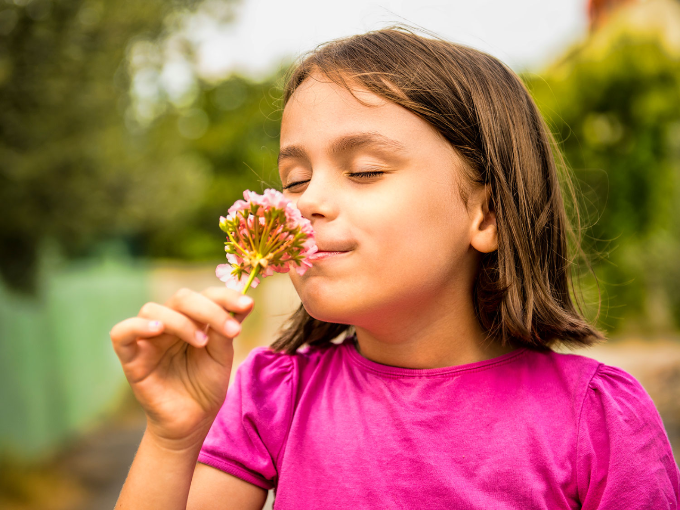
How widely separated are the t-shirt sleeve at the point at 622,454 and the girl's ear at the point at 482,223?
1.81 ft

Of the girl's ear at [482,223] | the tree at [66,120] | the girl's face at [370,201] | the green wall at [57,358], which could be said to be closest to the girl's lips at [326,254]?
the girl's face at [370,201]

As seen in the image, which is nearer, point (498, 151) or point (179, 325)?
point (179, 325)

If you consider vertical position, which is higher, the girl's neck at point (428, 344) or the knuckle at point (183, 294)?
the knuckle at point (183, 294)

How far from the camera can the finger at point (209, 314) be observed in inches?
54.6

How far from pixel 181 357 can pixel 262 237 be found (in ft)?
1.35

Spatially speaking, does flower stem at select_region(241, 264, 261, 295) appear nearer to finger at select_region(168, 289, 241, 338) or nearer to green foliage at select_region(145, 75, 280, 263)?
finger at select_region(168, 289, 241, 338)

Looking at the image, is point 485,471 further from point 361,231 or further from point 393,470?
point 361,231

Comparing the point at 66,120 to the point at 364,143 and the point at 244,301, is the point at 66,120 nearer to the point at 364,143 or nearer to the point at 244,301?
the point at 364,143

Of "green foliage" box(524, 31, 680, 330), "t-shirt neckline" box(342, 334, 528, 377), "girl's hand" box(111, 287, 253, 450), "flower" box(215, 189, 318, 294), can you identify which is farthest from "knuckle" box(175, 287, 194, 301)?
"green foliage" box(524, 31, 680, 330)

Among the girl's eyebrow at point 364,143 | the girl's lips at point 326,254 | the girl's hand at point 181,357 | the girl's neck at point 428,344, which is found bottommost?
the girl's neck at point 428,344

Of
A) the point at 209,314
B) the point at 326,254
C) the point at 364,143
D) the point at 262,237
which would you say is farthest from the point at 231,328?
the point at 364,143

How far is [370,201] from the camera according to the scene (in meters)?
1.78

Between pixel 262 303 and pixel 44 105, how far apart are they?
50.7 feet

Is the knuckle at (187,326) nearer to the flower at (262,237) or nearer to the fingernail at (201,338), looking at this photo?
the fingernail at (201,338)
